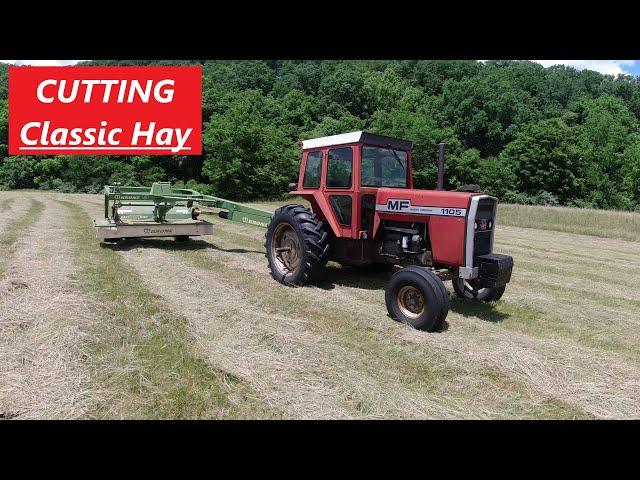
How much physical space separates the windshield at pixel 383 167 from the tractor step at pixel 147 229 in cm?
459

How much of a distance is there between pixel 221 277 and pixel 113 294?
1679 millimetres

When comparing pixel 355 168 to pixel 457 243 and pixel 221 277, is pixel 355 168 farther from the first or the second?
pixel 221 277

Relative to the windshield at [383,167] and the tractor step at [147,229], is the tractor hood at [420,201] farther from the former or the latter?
the tractor step at [147,229]

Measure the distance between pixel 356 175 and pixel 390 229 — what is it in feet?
2.82

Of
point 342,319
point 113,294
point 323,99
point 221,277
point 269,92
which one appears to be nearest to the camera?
point 342,319

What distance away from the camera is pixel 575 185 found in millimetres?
42250

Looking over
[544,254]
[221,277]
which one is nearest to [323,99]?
[544,254]

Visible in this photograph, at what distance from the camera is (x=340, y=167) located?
652cm

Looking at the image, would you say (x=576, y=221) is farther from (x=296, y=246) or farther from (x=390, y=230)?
(x=296, y=246)

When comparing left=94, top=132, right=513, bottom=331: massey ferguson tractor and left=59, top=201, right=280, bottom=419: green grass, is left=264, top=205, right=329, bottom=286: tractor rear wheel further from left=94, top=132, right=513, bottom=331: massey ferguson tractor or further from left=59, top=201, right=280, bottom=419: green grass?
left=59, top=201, right=280, bottom=419: green grass

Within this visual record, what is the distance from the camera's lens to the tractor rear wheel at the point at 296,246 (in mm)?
6500

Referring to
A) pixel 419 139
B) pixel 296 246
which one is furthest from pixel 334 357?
pixel 419 139

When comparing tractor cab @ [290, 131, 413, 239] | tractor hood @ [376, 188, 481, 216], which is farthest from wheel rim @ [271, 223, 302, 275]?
Answer: tractor hood @ [376, 188, 481, 216]

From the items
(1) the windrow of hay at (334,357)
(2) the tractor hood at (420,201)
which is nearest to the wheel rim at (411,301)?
(1) the windrow of hay at (334,357)
